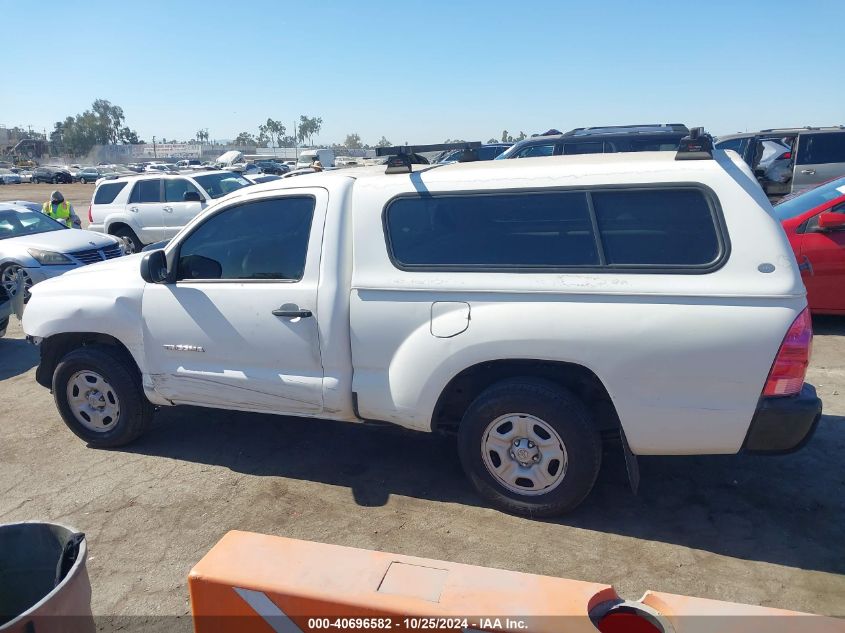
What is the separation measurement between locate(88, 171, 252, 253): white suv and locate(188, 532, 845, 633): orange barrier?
12.3 meters

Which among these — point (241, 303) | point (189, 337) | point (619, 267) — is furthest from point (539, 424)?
point (189, 337)

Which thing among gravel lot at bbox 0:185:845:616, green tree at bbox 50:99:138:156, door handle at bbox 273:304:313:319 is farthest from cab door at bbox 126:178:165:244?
green tree at bbox 50:99:138:156

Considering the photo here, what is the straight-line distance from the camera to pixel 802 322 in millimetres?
3289

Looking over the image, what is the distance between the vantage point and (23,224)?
10867mm

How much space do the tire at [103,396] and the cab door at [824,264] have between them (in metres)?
6.29

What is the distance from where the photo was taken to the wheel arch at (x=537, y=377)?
12.3 feet

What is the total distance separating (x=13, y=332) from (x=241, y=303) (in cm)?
637

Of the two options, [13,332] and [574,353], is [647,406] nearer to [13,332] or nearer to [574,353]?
[574,353]

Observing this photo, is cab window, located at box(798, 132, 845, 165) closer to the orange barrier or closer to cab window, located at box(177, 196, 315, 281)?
cab window, located at box(177, 196, 315, 281)

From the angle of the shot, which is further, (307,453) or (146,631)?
(307,453)

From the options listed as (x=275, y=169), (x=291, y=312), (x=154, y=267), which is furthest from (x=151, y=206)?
(x=275, y=169)

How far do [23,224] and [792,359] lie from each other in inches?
442

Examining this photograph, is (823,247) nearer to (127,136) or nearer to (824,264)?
(824,264)

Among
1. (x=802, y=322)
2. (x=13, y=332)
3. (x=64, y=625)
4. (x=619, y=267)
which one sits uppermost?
(x=619, y=267)
